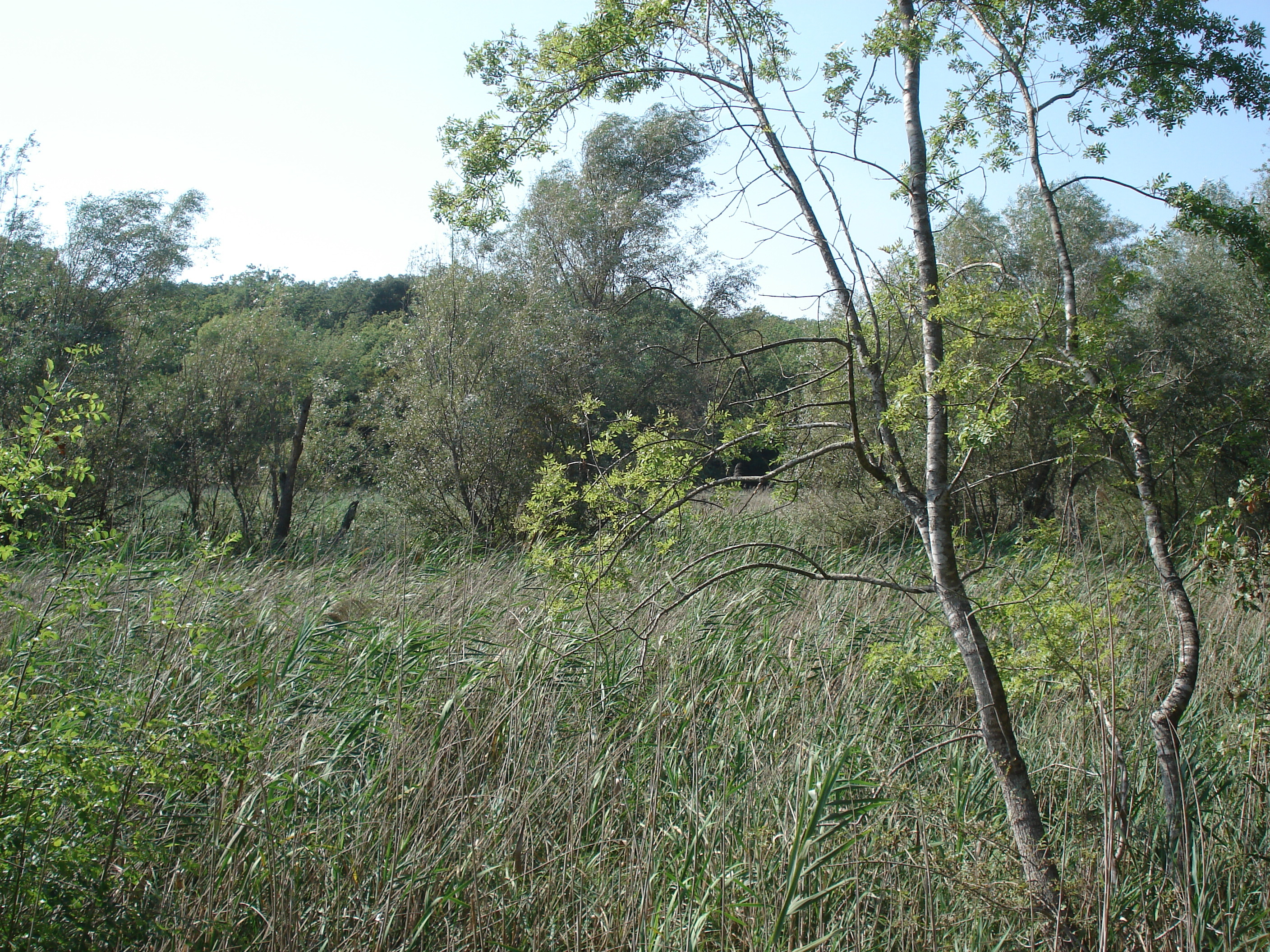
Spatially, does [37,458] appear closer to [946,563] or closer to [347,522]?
[946,563]

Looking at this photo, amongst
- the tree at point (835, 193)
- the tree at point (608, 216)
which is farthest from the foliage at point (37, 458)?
the tree at point (608, 216)

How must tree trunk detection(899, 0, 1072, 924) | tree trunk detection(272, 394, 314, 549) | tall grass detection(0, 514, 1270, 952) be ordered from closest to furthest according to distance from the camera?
1. tall grass detection(0, 514, 1270, 952)
2. tree trunk detection(899, 0, 1072, 924)
3. tree trunk detection(272, 394, 314, 549)

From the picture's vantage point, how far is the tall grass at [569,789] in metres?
2.17

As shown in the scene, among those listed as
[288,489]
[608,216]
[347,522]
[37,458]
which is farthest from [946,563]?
[608,216]

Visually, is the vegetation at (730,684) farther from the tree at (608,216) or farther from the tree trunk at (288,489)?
the tree at (608,216)

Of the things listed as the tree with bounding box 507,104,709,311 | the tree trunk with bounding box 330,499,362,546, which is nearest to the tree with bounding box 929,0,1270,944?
the tree trunk with bounding box 330,499,362,546

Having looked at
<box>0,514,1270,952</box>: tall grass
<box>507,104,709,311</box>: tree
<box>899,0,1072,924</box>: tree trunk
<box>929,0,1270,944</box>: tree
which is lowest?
<box>0,514,1270,952</box>: tall grass

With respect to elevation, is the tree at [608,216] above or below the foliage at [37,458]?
above

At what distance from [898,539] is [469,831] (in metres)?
9.44

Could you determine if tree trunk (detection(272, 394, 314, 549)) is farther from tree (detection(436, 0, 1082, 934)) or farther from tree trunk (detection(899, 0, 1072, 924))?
tree trunk (detection(899, 0, 1072, 924))

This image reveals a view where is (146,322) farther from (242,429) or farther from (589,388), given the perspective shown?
(589,388)

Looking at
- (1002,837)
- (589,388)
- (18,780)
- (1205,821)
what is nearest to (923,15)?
(1002,837)

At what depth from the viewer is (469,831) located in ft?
8.44

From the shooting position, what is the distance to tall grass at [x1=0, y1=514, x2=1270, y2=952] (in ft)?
7.11
